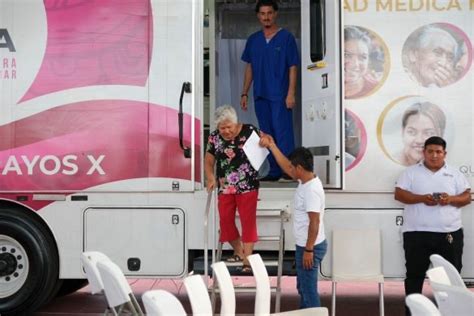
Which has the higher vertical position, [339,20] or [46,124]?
[339,20]

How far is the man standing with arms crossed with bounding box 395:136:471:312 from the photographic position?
6141 millimetres

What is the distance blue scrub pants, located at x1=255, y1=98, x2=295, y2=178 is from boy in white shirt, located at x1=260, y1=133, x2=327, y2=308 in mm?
1759

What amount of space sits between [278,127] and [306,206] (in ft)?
6.56

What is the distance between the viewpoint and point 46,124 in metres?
6.55

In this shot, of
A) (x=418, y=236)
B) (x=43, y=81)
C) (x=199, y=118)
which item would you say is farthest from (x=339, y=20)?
(x=43, y=81)

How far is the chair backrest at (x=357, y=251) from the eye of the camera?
20.6 feet

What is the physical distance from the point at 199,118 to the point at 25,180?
1522mm

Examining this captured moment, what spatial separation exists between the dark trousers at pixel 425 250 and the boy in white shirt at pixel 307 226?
92 cm

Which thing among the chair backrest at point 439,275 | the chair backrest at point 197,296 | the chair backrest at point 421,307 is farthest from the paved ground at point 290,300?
the chair backrest at point 421,307

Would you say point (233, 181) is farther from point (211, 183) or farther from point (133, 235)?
point (133, 235)

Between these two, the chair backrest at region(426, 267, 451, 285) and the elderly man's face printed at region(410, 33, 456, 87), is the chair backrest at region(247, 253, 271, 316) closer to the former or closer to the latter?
the chair backrest at region(426, 267, 451, 285)

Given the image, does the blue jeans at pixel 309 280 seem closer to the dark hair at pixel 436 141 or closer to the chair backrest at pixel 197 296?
the dark hair at pixel 436 141

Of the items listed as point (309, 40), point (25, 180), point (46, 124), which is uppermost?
point (309, 40)

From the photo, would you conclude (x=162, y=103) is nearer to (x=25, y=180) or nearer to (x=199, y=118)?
(x=199, y=118)
